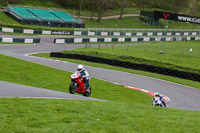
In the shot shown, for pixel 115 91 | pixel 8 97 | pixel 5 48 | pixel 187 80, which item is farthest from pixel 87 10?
pixel 8 97

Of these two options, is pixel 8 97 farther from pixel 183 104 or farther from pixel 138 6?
pixel 138 6

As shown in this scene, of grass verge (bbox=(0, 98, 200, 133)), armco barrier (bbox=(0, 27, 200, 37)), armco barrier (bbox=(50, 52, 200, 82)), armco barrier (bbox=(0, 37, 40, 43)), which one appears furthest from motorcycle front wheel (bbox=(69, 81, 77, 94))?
armco barrier (bbox=(0, 27, 200, 37))

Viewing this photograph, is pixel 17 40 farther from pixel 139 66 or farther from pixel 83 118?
pixel 83 118

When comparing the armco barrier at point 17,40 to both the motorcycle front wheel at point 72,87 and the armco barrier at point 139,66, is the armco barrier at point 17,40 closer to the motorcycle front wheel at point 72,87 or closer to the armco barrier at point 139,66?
the armco barrier at point 139,66

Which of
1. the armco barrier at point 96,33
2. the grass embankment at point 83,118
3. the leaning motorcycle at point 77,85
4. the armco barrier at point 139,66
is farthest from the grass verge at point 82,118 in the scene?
the armco barrier at point 96,33

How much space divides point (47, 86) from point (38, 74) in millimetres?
2613

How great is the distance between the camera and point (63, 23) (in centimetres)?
6069

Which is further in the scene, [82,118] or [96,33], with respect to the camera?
[96,33]

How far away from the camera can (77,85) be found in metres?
15.4

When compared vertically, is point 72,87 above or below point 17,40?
below

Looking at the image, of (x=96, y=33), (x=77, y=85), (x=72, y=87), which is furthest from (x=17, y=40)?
(x=72, y=87)

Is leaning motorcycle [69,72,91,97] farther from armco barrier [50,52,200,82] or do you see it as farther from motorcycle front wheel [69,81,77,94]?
armco barrier [50,52,200,82]

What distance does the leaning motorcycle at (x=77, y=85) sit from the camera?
15.1 m

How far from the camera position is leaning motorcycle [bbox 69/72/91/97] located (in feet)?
49.6
